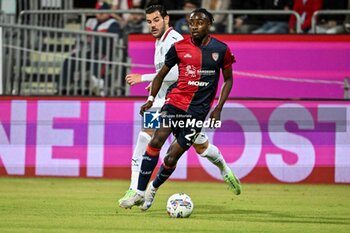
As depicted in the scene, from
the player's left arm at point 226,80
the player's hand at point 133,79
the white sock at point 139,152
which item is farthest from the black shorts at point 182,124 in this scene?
the white sock at point 139,152

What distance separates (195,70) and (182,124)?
674 mm

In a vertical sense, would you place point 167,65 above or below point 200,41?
below

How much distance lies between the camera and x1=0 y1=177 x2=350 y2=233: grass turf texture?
10945 millimetres

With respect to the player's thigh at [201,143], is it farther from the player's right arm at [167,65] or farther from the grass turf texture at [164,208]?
the player's right arm at [167,65]

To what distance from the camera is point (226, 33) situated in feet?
65.6

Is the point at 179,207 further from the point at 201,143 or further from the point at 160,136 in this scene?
the point at 201,143

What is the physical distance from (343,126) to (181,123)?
5824 mm

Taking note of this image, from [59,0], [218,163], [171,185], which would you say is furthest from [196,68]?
[59,0]

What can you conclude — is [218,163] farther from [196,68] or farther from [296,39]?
[296,39]

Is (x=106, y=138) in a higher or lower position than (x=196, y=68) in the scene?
lower

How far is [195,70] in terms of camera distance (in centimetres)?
1239

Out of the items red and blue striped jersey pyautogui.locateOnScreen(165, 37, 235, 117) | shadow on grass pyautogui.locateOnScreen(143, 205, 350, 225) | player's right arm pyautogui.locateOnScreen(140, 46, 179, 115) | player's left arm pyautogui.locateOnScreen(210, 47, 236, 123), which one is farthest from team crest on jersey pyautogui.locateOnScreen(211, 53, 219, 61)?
shadow on grass pyautogui.locateOnScreen(143, 205, 350, 225)

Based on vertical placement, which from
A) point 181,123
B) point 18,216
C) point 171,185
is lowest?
point 171,185

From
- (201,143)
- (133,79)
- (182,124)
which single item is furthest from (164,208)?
(133,79)
